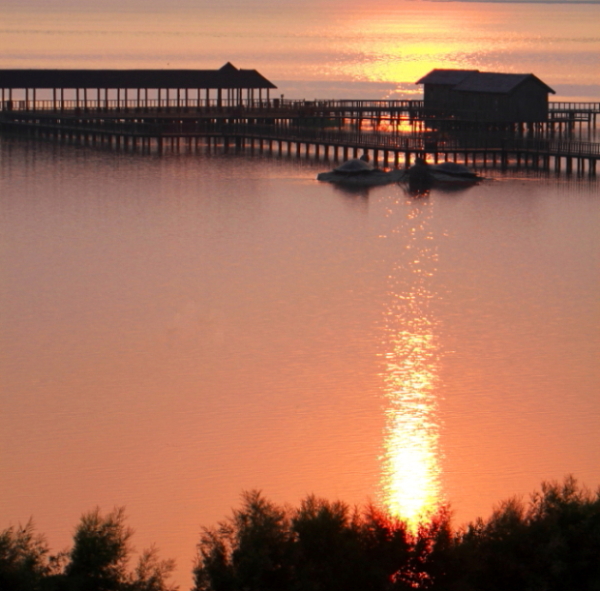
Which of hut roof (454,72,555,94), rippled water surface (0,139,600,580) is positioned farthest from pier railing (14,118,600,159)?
rippled water surface (0,139,600,580)

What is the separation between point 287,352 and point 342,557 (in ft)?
48.2

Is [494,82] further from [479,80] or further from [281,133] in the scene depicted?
[281,133]

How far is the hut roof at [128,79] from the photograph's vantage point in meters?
84.6

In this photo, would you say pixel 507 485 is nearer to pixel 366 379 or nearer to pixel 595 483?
pixel 595 483

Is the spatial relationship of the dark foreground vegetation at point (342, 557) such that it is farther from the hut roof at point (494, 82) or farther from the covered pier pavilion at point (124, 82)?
the covered pier pavilion at point (124, 82)

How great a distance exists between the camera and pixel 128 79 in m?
86.8

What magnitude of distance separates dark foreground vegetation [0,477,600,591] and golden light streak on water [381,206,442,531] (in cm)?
146

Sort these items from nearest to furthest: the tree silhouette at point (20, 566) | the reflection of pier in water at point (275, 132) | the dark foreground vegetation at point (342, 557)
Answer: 1. the tree silhouette at point (20, 566)
2. the dark foreground vegetation at point (342, 557)
3. the reflection of pier in water at point (275, 132)

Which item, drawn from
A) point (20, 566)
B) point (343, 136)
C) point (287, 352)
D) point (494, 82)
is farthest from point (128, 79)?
point (20, 566)

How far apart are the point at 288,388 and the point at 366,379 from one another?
1677mm

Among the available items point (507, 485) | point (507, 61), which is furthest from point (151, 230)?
point (507, 61)

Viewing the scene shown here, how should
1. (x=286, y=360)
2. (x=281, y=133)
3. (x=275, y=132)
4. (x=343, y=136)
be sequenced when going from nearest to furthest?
(x=286, y=360), (x=343, y=136), (x=281, y=133), (x=275, y=132)

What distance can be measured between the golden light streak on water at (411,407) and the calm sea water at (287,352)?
2.3 inches

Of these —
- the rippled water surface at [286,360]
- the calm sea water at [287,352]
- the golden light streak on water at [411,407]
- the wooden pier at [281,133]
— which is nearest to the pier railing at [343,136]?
the wooden pier at [281,133]
